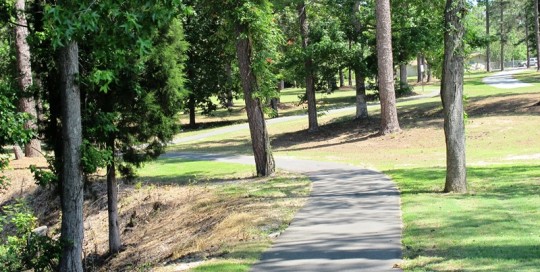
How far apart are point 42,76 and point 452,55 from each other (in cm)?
851

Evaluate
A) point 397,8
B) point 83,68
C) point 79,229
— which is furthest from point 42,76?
point 397,8

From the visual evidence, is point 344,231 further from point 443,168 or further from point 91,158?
point 443,168

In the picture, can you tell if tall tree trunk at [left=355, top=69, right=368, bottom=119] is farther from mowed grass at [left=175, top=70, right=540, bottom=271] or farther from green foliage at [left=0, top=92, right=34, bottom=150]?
green foliage at [left=0, top=92, right=34, bottom=150]

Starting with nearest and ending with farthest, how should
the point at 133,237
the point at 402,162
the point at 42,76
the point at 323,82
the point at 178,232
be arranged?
the point at 42,76
the point at 178,232
the point at 133,237
the point at 402,162
the point at 323,82

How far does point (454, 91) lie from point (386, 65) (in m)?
13.3

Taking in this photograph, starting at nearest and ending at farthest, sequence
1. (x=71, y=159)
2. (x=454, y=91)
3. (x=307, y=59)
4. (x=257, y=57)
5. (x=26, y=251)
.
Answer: (x=71, y=159) → (x=26, y=251) → (x=454, y=91) → (x=257, y=57) → (x=307, y=59)

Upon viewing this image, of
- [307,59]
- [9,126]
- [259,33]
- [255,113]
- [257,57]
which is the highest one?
[259,33]

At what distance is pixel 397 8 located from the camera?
29797mm

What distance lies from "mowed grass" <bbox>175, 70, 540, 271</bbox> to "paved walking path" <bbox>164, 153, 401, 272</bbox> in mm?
299

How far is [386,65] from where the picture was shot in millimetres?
26125

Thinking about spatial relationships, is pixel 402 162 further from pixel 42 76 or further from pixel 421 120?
pixel 42 76

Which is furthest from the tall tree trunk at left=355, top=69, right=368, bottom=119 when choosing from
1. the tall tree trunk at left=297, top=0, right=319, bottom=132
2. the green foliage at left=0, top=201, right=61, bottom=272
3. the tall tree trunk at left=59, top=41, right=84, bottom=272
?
the tall tree trunk at left=59, top=41, right=84, bottom=272

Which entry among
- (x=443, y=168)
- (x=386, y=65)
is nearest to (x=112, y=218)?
(x=443, y=168)

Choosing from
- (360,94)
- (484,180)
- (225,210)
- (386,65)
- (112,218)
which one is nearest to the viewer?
(225,210)
